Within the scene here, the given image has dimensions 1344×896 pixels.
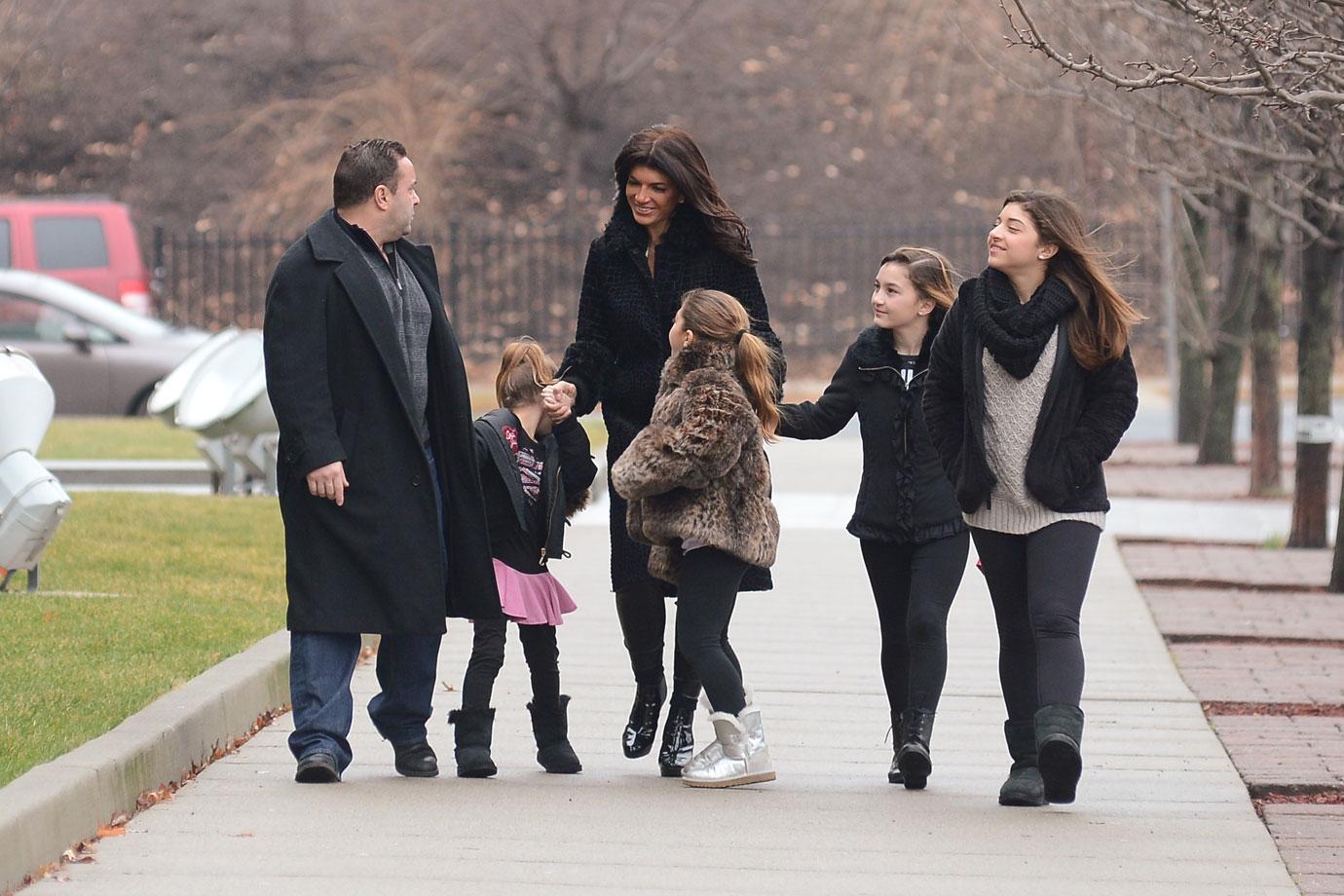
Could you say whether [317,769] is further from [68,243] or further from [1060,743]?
[68,243]

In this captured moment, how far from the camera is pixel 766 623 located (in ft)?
30.8

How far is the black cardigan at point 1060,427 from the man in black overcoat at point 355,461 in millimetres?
1396

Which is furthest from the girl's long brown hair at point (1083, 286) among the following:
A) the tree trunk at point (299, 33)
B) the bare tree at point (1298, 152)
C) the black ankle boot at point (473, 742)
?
the tree trunk at point (299, 33)

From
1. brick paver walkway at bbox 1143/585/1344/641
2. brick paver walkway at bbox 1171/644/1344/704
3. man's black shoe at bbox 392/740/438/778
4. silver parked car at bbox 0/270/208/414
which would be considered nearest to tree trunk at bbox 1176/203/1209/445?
brick paver walkway at bbox 1143/585/1344/641

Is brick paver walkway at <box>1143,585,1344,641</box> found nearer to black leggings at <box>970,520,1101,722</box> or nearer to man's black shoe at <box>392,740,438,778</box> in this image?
black leggings at <box>970,520,1101,722</box>

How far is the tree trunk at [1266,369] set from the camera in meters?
14.1

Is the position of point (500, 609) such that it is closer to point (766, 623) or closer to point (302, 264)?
point (302, 264)

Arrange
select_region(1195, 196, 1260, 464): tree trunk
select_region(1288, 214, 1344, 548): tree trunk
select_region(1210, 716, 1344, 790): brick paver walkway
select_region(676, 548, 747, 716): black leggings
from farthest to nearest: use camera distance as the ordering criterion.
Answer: select_region(1195, 196, 1260, 464): tree trunk, select_region(1288, 214, 1344, 548): tree trunk, select_region(1210, 716, 1344, 790): brick paver walkway, select_region(676, 548, 747, 716): black leggings

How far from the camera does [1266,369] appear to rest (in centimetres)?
1422

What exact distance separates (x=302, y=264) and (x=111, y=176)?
27.8 meters

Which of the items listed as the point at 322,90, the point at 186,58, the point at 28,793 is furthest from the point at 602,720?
the point at 186,58

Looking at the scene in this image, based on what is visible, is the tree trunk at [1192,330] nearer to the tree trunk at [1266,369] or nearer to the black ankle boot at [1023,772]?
the tree trunk at [1266,369]

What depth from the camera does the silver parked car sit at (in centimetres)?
1934

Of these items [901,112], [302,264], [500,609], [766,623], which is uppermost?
[901,112]
